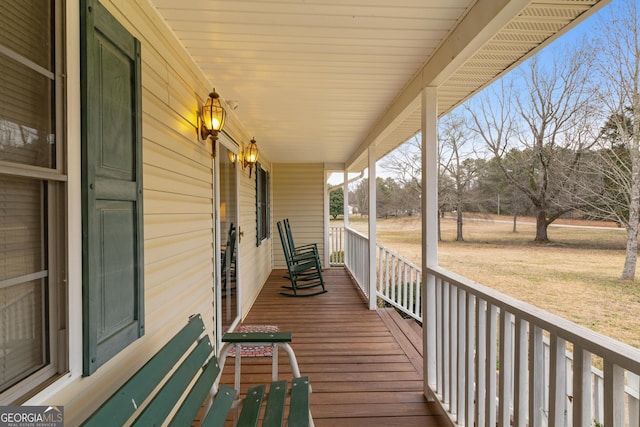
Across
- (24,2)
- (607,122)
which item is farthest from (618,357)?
(24,2)

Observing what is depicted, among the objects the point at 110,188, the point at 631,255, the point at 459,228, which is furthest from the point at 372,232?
the point at 110,188

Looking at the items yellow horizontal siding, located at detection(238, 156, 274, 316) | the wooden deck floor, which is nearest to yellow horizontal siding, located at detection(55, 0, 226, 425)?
the wooden deck floor

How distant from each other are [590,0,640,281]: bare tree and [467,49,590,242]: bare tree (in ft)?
0.62

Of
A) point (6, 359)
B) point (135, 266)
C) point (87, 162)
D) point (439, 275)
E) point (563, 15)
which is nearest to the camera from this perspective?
point (6, 359)

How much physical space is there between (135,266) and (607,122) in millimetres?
2144

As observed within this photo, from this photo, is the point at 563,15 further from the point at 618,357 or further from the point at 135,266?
the point at 135,266

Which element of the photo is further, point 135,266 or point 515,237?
point 515,237

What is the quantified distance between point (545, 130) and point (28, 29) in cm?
252

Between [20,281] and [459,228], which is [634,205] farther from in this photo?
[459,228]

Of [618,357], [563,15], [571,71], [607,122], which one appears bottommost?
[618,357]

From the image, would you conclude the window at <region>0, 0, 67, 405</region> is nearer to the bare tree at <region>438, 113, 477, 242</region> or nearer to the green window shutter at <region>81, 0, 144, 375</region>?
the green window shutter at <region>81, 0, 144, 375</region>

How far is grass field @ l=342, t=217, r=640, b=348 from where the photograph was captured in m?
1.47

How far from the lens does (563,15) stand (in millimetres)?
1573

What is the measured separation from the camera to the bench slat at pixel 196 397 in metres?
1.23
